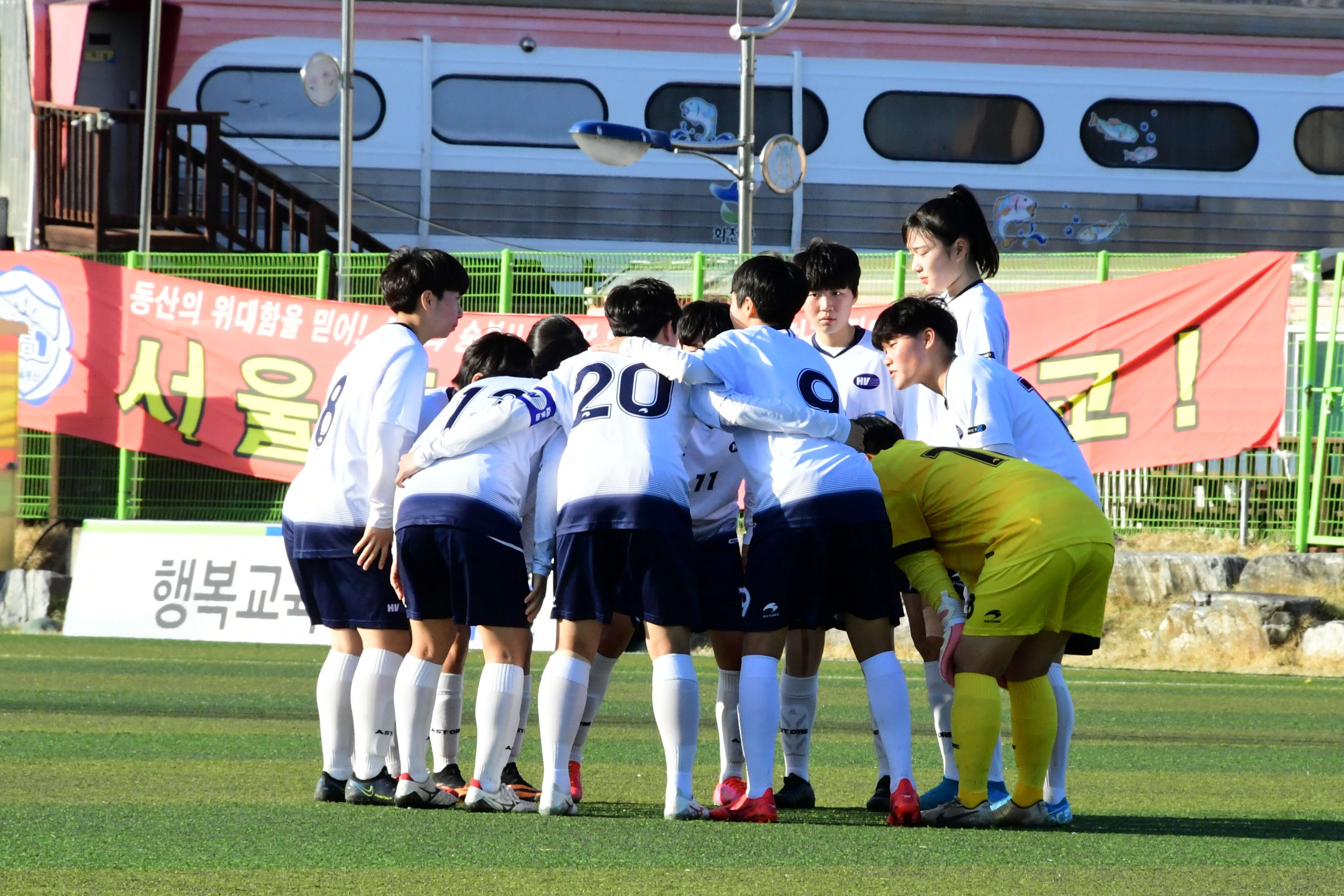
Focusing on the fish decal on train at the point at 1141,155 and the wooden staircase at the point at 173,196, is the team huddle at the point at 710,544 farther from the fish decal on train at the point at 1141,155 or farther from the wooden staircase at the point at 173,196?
the fish decal on train at the point at 1141,155

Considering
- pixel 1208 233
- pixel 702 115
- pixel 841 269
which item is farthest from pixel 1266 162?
pixel 841 269

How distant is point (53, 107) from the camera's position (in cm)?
1838

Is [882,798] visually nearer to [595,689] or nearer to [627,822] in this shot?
[627,822]

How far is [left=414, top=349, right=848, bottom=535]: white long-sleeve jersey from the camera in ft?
18.1

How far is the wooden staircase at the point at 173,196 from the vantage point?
18.1m

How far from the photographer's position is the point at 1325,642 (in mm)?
11273

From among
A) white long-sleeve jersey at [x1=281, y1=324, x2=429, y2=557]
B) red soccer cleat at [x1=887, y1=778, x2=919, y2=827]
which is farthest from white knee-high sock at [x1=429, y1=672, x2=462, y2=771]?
red soccer cleat at [x1=887, y1=778, x2=919, y2=827]

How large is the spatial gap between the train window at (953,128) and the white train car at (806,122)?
1.0 inches

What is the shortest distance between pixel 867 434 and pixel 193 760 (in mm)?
2958

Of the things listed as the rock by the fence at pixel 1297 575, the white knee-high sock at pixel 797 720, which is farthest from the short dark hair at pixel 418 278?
the rock by the fence at pixel 1297 575

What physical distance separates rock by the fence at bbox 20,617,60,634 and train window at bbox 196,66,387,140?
6888mm

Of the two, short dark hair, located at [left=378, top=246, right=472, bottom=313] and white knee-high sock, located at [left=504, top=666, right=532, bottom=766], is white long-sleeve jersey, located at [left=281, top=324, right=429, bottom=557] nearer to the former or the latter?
short dark hair, located at [left=378, top=246, right=472, bottom=313]

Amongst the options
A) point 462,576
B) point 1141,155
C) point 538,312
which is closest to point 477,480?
point 462,576

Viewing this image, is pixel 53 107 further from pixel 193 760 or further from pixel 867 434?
pixel 867 434
